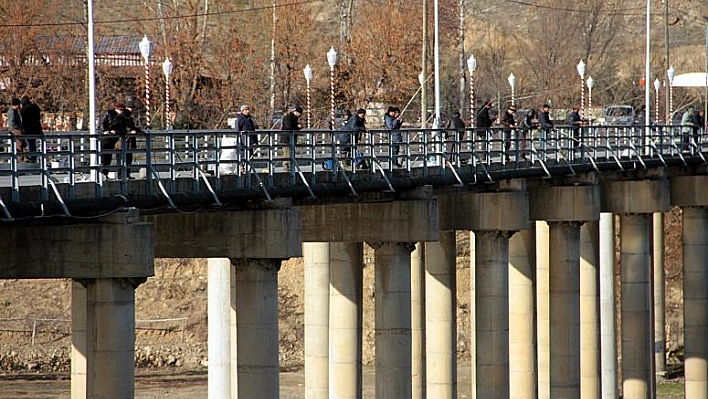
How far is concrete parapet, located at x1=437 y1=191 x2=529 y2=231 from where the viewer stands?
49.5 meters

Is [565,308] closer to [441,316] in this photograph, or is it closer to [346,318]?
[441,316]

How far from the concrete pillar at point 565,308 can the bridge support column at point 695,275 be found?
11572 mm

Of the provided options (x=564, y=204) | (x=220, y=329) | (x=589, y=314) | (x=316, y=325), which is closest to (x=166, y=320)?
(x=589, y=314)

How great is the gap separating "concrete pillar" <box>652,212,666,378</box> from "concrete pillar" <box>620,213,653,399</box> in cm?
1881

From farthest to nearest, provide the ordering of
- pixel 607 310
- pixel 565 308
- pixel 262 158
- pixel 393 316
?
1. pixel 607 310
2. pixel 565 308
3. pixel 393 316
4. pixel 262 158

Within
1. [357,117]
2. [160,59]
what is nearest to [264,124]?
[160,59]

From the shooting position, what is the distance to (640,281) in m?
62.4

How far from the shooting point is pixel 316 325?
171 ft

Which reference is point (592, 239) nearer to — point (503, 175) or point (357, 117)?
point (503, 175)

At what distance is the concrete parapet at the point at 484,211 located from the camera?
162 feet

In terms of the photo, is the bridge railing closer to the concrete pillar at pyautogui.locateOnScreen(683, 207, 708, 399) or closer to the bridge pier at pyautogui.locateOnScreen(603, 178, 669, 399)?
the bridge pier at pyautogui.locateOnScreen(603, 178, 669, 399)

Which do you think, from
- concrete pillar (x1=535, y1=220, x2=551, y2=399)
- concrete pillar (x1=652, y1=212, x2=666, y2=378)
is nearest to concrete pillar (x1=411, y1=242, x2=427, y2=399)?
concrete pillar (x1=535, y1=220, x2=551, y2=399)

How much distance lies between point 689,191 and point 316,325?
19890mm

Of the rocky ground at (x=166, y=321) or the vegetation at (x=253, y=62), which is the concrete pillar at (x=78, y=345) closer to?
the vegetation at (x=253, y=62)
